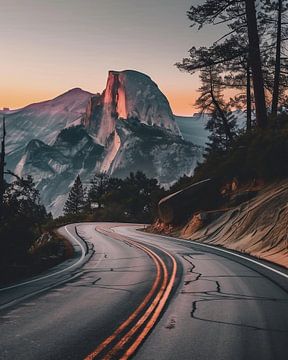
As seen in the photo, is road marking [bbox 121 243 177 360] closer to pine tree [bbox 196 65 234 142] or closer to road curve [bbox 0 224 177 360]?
road curve [bbox 0 224 177 360]

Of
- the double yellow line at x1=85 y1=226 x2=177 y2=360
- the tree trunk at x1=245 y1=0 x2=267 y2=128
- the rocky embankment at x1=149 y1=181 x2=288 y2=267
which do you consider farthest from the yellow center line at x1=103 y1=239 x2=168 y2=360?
the tree trunk at x1=245 y1=0 x2=267 y2=128

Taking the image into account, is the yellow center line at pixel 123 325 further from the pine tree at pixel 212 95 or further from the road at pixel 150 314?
the pine tree at pixel 212 95

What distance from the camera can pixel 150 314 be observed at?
8070mm

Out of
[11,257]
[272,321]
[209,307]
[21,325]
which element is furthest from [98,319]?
[11,257]

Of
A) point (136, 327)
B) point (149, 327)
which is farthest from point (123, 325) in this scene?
point (149, 327)

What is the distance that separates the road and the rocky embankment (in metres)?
2.96

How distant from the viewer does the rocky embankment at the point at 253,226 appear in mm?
17766

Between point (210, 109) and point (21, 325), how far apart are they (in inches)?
1594

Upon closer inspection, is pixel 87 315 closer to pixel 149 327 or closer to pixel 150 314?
pixel 150 314

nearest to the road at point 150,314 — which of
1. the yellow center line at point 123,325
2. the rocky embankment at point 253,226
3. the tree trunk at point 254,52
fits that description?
the yellow center line at point 123,325

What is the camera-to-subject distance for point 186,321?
757 cm

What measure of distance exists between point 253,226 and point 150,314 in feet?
46.7

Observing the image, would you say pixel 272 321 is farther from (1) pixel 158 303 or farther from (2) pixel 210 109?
(2) pixel 210 109

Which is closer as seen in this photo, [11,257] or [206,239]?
[11,257]
